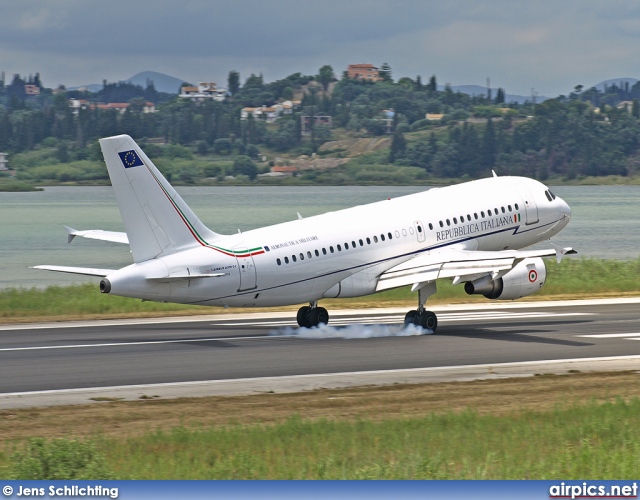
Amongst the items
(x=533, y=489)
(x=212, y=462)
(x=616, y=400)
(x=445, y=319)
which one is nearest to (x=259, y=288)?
(x=445, y=319)

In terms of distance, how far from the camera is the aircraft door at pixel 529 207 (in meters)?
41.4

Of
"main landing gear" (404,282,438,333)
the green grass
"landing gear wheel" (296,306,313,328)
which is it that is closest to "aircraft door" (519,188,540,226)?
"main landing gear" (404,282,438,333)

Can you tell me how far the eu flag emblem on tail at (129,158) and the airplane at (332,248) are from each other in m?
0.04

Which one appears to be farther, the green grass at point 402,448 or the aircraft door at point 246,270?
the aircraft door at point 246,270

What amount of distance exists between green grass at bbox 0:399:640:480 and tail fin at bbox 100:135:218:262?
1180 cm

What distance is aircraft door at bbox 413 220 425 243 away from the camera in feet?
124

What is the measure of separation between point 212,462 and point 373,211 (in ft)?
68.5

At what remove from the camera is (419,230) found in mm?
37969

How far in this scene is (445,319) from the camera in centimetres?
4156

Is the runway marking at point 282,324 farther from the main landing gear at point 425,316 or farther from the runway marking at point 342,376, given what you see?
the runway marking at point 342,376

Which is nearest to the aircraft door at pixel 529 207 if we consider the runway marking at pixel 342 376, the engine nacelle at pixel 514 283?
the engine nacelle at pixel 514 283

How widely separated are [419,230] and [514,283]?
12.1ft

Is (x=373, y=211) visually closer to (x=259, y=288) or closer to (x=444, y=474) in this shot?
(x=259, y=288)

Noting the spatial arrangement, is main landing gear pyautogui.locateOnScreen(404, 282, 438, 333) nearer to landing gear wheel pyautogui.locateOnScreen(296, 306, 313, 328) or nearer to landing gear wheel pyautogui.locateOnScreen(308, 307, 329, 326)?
landing gear wheel pyautogui.locateOnScreen(308, 307, 329, 326)
